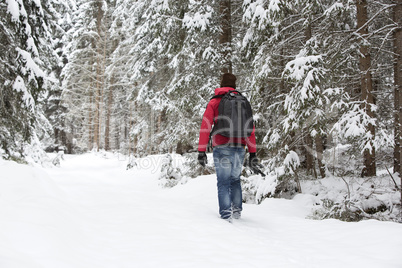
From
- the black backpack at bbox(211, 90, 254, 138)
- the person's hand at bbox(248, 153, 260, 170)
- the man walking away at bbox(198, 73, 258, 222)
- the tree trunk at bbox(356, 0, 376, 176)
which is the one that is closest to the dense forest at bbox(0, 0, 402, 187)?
the tree trunk at bbox(356, 0, 376, 176)

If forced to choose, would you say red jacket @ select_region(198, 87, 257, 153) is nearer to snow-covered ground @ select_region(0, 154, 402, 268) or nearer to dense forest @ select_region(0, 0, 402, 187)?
snow-covered ground @ select_region(0, 154, 402, 268)

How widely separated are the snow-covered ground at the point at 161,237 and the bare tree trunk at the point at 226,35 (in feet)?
17.0

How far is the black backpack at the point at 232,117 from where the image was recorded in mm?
3971

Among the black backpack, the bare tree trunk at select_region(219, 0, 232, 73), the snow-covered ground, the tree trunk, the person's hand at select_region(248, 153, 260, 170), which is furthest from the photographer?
the bare tree trunk at select_region(219, 0, 232, 73)

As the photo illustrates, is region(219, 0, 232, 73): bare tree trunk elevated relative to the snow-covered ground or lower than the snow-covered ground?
elevated

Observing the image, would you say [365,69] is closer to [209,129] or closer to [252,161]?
[252,161]

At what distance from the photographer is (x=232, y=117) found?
3.96m

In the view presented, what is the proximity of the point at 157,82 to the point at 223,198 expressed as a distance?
34.4ft

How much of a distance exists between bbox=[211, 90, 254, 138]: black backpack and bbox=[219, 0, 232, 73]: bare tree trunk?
14.9ft

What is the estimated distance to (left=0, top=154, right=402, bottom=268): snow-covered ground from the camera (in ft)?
7.47

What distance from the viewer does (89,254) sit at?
2.41 metres

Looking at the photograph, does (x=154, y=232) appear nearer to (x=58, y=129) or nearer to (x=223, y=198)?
(x=223, y=198)

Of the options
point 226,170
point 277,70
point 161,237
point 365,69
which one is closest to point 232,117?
point 226,170

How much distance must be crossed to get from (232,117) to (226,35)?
558 cm
